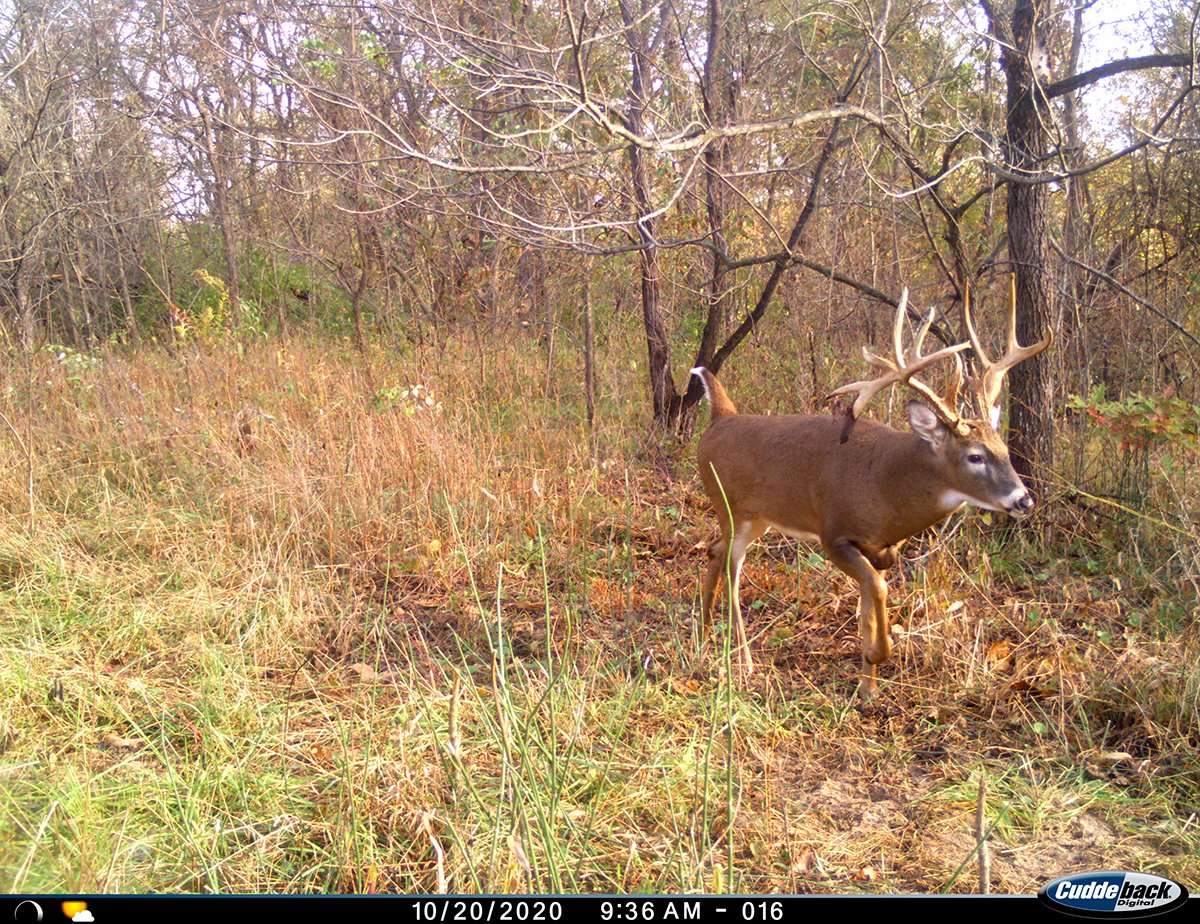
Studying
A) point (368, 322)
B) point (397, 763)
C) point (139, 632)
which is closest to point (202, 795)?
point (397, 763)

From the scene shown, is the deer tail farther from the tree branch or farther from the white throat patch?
the tree branch

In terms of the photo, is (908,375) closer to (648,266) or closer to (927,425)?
(927,425)

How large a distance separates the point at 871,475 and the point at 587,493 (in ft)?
7.64

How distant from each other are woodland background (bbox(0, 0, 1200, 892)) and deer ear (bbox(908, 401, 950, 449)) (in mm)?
892

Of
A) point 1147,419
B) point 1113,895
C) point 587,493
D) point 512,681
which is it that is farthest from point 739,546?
→ point 1113,895

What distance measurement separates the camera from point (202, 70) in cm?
985

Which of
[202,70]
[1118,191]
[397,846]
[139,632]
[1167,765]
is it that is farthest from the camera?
[202,70]

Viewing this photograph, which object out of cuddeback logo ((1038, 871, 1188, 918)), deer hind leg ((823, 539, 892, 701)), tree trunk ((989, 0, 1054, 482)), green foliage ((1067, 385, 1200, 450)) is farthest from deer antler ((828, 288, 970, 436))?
cuddeback logo ((1038, 871, 1188, 918))

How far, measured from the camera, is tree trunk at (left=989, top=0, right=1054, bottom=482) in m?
5.25

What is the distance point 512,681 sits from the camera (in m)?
4.05

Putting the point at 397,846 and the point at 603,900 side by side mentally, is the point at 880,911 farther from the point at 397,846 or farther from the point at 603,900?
the point at 397,846

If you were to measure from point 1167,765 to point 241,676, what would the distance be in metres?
3.65

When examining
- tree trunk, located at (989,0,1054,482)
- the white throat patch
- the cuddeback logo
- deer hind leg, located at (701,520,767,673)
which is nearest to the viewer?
the cuddeback logo

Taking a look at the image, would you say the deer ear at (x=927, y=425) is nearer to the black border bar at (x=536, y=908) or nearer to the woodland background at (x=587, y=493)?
the woodland background at (x=587, y=493)
